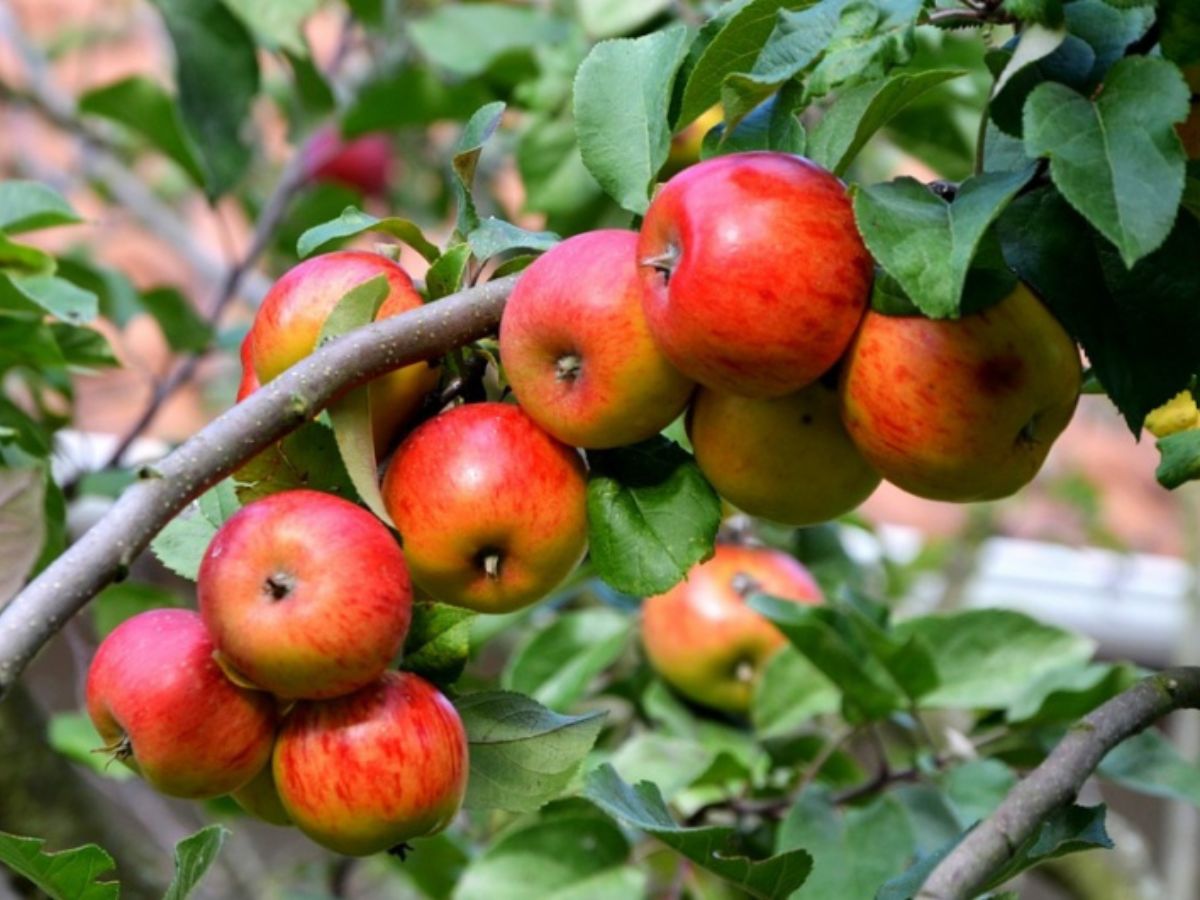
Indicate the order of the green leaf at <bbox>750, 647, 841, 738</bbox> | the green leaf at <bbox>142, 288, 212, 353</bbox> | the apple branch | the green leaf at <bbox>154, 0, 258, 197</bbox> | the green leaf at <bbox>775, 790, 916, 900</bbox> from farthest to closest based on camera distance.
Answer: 1. the green leaf at <bbox>142, 288, 212, 353</bbox>
2. the green leaf at <bbox>154, 0, 258, 197</bbox>
3. the green leaf at <bbox>750, 647, 841, 738</bbox>
4. the green leaf at <bbox>775, 790, 916, 900</bbox>
5. the apple branch

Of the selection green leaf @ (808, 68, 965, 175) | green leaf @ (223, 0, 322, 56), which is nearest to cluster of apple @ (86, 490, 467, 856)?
green leaf @ (808, 68, 965, 175)

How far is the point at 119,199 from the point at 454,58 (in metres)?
0.88

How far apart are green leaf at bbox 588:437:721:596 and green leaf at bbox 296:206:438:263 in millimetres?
119

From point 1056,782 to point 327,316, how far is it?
346mm

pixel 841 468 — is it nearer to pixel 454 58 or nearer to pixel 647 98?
pixel 647 98

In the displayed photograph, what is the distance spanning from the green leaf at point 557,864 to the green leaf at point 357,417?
531mm

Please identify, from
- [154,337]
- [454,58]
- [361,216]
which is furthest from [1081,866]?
[154,337]

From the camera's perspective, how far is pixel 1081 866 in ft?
4.75

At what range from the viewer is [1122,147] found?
556 mm

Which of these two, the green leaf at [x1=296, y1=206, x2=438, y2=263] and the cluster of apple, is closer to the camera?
the cluster of apple

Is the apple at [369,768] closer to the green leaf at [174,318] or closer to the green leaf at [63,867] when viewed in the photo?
the green leaf at [63,867]

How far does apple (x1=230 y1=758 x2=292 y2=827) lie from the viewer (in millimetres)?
667

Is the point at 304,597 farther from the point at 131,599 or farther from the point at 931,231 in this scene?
the point at 131,599

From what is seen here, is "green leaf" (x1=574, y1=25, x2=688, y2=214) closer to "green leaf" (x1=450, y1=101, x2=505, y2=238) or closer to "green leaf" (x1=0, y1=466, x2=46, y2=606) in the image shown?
"green leaf" (x1=450, y1=101, x2=505, y2=238)
